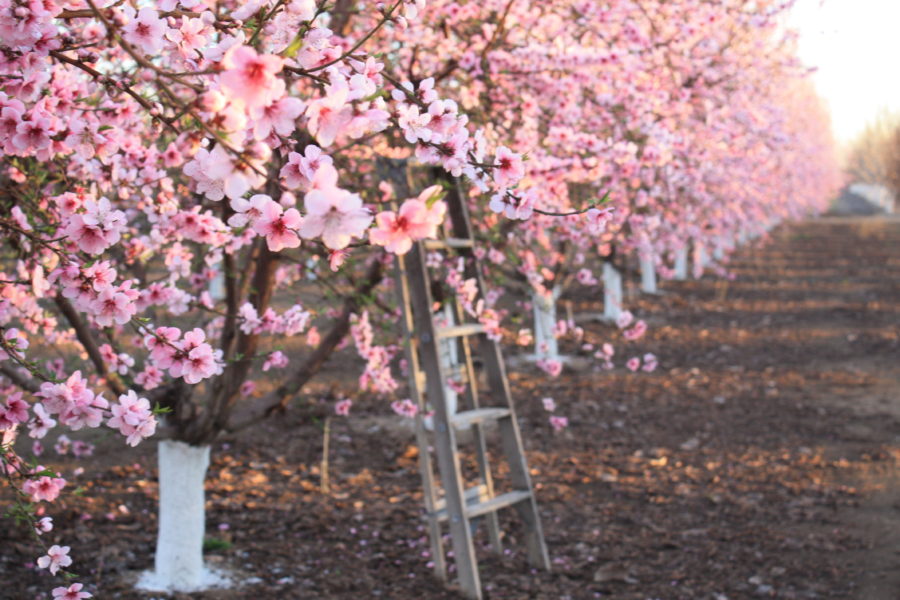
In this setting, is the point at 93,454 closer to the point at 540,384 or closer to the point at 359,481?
the point at 359,481

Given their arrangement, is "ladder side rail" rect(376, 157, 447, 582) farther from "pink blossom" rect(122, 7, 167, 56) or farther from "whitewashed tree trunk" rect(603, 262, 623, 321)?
"whitewashed tree trunk" rect(603, 262, 623, 321)

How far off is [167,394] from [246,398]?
184 inches

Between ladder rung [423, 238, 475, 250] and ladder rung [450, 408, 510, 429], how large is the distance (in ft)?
3.00

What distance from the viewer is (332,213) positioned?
127 cm

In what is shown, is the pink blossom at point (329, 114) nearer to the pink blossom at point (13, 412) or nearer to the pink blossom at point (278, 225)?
the pink blossom at point (278, 225)

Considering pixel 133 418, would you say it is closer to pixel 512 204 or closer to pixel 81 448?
pixel 512 204

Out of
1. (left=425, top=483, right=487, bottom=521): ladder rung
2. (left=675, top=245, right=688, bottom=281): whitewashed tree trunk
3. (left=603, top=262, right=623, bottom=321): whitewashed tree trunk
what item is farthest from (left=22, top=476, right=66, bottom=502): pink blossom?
(left=675, top=245, right=688, bottom=281): whitewashed tree trunk

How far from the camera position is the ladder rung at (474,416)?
15.3 ft

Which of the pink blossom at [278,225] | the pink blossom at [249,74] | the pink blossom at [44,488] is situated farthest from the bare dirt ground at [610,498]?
the pink blossom at [249,74]

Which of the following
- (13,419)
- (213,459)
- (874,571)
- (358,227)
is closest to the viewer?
(358,227)

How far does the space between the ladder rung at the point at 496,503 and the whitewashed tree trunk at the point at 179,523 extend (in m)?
1.43

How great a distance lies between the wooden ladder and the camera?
459 cm

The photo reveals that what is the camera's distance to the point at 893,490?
6.41 metres

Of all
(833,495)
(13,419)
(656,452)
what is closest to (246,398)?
(656,452)
